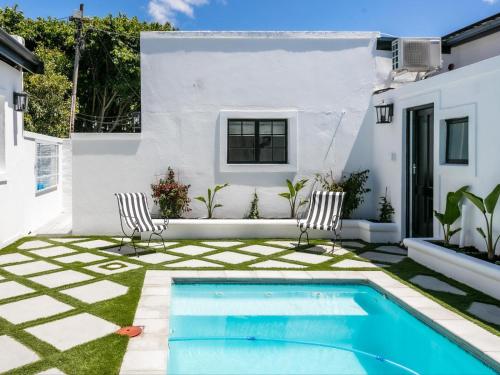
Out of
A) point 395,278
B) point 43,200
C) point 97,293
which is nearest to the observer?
point 97,293

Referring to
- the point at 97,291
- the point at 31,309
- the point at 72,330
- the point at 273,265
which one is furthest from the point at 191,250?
the point at 72,330

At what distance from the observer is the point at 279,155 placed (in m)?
10.7

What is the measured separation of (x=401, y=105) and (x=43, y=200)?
896 cm

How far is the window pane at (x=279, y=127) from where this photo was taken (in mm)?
10678

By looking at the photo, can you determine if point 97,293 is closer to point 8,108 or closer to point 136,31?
point 8,108

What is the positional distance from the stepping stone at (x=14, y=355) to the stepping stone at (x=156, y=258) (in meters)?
3.45

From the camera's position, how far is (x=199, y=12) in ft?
78.4

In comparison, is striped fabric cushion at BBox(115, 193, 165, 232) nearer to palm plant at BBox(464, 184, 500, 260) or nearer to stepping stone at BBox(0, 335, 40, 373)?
stepping stone at BBox(0, 335, 40, 373)

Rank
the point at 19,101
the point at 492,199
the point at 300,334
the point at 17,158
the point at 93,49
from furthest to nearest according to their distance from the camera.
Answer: the point at 93,49 → the point at 17,158 → the point at 19,101 → the point at 492,199 → the point at 300,334

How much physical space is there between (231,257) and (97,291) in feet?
8.85

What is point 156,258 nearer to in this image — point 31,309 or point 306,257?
point 306,257

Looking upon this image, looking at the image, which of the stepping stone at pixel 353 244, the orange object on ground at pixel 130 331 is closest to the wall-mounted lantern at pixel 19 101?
the orange object on ground at pixel 130 331

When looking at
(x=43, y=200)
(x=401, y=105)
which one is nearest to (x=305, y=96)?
(x=401, y=105)

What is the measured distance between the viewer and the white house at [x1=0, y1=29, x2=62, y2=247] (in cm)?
861
